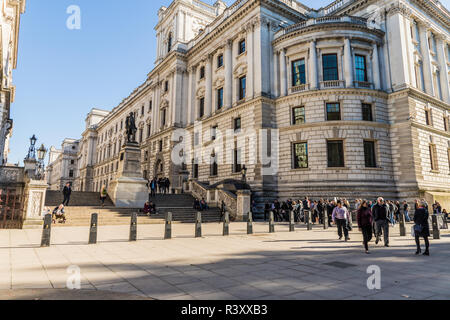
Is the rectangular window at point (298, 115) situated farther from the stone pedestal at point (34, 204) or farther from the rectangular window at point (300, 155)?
the stone pedestal at point (34, 204)

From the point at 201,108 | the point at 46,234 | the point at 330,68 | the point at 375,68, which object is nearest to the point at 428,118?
the point at 375,68

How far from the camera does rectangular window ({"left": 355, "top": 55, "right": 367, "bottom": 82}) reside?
25.2 m

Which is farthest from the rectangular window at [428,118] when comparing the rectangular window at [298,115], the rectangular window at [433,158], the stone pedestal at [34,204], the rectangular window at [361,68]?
the stone pedestal at [34,204]

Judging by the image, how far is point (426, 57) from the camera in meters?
26.9

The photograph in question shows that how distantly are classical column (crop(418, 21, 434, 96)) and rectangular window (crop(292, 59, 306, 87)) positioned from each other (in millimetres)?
11594

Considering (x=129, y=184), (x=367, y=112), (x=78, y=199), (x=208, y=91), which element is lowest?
(x=78, y=199)

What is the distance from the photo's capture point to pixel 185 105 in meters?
37.4

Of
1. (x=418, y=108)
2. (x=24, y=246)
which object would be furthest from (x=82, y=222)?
(x=418, y=108)

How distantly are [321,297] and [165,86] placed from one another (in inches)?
1577

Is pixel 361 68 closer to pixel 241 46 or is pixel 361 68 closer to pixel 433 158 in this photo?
pixel 433 158

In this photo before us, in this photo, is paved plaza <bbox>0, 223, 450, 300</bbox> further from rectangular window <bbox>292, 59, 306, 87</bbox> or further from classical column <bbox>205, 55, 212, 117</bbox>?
classical column <bbox>205, 55, 212, 117</bbox>

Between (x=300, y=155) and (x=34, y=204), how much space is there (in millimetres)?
19339

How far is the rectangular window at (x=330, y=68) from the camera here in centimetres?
2505
